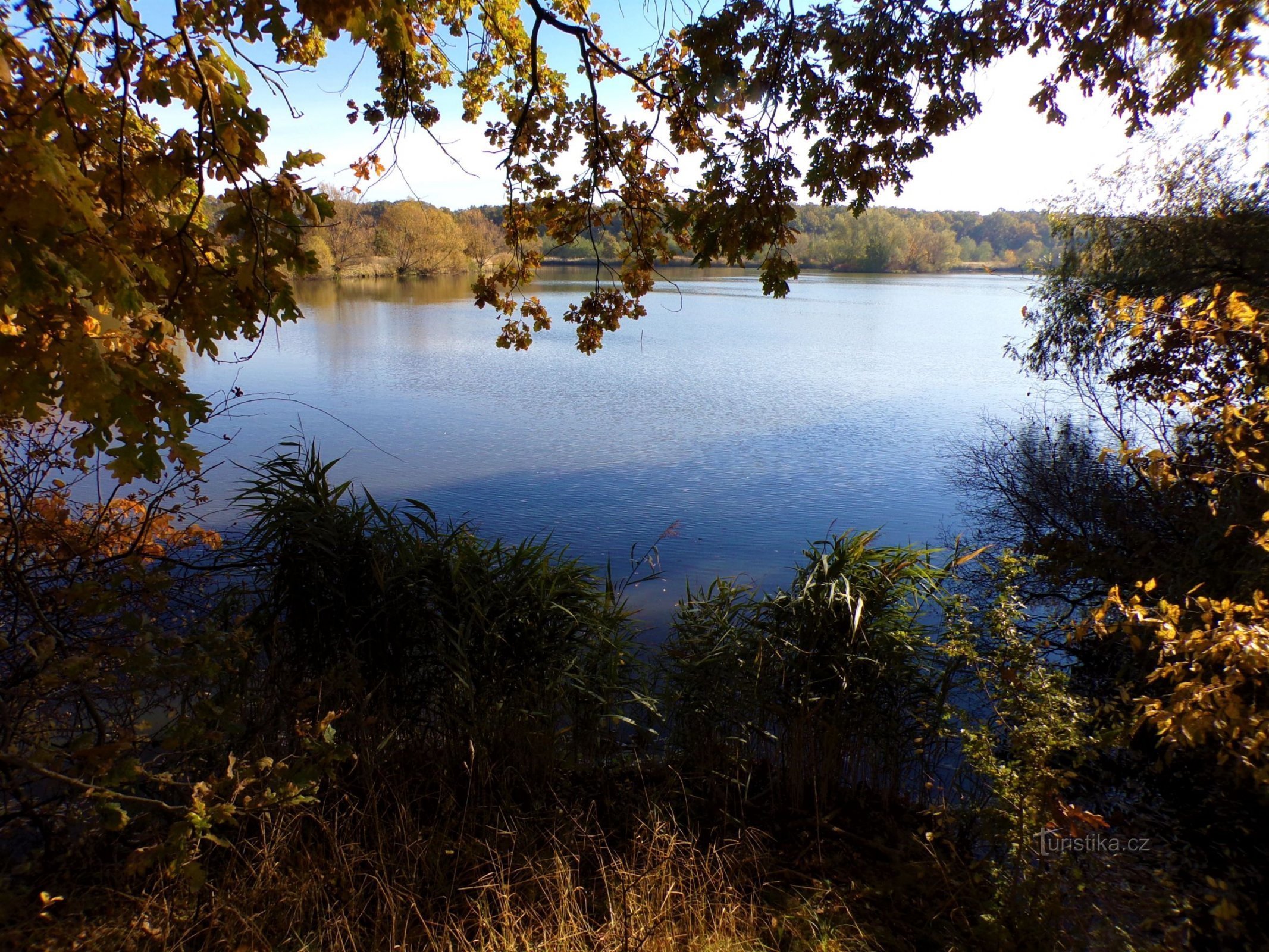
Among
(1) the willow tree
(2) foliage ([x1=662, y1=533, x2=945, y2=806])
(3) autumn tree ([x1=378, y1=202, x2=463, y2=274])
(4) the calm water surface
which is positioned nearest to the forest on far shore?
(3) autumn tree ([x1=378, y1=202, x2=463, y2=274])

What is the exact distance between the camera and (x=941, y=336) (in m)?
22.9

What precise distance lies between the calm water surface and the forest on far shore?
777 cm

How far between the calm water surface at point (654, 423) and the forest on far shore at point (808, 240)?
25.5ft

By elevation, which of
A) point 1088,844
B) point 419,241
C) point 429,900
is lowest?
point 1088,844

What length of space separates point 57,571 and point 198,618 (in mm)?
780

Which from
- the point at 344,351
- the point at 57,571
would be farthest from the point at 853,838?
the point at 344,351

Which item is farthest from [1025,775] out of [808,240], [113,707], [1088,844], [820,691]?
[808,240]

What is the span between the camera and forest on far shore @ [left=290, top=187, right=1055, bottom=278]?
123 feet

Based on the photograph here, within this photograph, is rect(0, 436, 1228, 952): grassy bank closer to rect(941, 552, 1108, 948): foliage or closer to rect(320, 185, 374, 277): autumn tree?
rect(941, 552, 1108, 948): foliage

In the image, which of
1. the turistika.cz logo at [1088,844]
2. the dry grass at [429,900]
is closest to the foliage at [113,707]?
the dry grass at [429,900]

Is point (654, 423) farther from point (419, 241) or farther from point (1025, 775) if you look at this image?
point (419, 241)

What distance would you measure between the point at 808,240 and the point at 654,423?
44.0 metres

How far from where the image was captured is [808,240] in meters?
52.5

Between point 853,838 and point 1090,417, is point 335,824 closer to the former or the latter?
point 853,838
